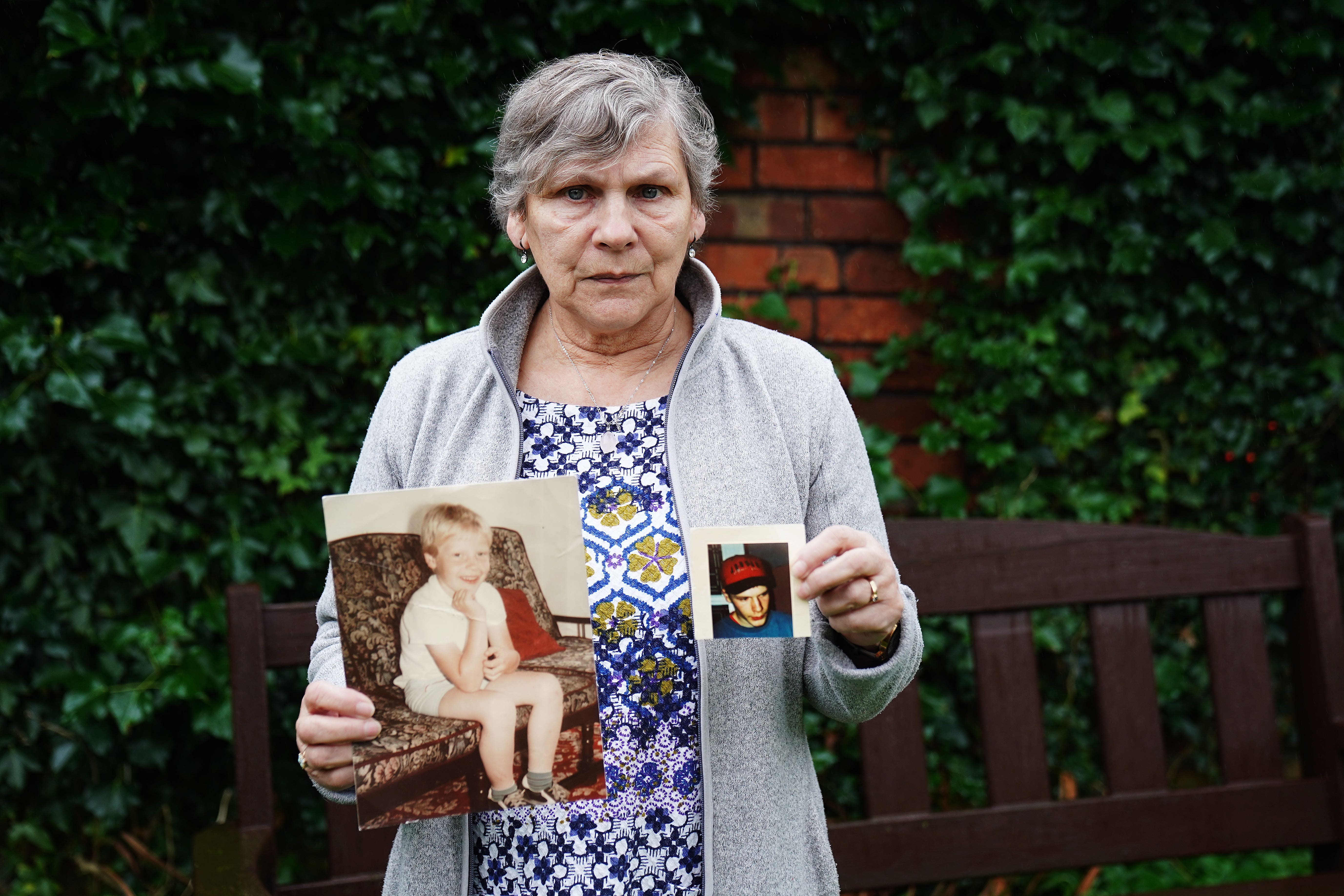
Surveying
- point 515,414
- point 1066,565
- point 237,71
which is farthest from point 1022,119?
point 237,71

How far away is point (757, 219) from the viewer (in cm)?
261

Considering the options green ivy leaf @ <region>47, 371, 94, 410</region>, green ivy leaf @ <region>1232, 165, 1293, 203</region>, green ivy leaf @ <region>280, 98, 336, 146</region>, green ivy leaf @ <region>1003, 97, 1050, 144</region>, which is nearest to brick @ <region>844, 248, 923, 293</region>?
green ivy leaf @ <region>1003, 97, 1050, 144</region>

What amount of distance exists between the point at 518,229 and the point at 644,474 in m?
0.47

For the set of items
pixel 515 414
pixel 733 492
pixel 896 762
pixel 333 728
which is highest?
pixel 515 414

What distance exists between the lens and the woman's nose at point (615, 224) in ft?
5.04

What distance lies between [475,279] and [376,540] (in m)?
1.30

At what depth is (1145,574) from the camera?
2.32 m

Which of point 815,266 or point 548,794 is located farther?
point 815,266

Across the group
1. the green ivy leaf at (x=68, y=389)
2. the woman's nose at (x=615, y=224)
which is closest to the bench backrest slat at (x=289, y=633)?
the green ivy leaf at (x=68, y=389)

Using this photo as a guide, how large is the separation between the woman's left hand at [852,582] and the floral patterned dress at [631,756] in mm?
248

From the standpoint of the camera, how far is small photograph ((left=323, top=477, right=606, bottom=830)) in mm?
1309

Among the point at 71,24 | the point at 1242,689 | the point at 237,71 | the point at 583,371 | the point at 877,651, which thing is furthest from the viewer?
the point at 1242,689

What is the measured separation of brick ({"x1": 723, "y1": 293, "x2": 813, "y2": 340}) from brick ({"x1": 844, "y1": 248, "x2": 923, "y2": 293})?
0.13 m

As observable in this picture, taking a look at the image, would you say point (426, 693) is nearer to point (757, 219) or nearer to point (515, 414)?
point (515, 414)
